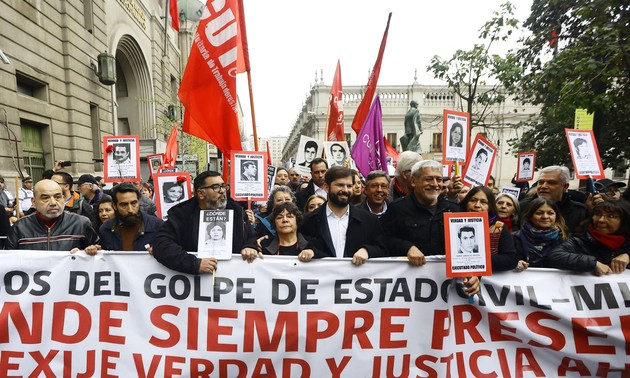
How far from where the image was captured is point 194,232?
2.96m

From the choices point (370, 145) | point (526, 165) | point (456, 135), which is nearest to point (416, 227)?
point (456, 135)

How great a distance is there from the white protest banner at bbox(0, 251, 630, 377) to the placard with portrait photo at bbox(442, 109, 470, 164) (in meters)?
1.76

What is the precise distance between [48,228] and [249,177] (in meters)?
1.83

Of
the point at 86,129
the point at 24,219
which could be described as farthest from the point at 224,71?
the point at 86,129

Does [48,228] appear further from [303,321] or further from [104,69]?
[104,69]

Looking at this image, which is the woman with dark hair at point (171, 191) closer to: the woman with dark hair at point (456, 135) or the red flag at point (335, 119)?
the woman with dark hair at point (456, 135)

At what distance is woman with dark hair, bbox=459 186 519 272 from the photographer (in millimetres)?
2742

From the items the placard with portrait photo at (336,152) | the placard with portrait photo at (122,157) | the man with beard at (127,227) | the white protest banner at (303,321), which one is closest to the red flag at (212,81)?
the man with beard at (127,227)

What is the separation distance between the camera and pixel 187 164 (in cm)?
1873

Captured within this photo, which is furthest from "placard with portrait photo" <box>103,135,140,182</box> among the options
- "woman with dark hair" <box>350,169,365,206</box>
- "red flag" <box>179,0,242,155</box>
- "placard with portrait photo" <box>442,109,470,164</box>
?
"placard with portrait photo" <box>442,109,470,164</box>

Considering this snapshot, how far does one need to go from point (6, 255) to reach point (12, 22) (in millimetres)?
11075

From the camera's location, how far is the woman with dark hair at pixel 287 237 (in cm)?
307

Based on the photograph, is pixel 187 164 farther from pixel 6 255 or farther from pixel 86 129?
pixel 6 255

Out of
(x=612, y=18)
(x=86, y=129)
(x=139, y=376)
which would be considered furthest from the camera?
(x=86, y=129)
